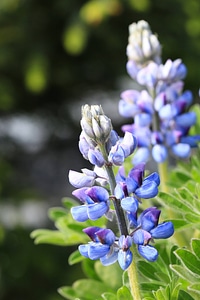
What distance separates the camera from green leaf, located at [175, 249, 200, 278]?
0.84 meters

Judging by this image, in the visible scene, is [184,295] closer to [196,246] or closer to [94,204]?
[196,246]

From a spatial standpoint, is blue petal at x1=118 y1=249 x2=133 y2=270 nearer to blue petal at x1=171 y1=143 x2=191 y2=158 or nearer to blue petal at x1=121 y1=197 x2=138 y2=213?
blue petal at x1=121 y1=197 x2=138 y2=213

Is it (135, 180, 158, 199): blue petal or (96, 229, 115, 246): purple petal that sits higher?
(135, 180, 158, 199): blue petal

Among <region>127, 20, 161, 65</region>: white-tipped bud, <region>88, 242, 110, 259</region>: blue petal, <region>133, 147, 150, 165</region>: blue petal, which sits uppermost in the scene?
<region>127, 20, 161, 65</region>: white-tipped bud

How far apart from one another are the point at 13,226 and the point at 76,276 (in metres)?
0.45

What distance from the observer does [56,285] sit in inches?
128

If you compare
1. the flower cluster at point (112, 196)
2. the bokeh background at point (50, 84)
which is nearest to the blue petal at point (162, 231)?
the flower cluster at point (112, 196)

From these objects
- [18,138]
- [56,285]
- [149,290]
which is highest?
[18,138]

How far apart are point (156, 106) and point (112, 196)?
39cm

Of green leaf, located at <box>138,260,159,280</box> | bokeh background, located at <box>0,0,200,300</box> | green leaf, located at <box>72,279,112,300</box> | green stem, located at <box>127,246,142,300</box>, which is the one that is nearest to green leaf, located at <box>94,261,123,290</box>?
green leaf, located at <box>72,279,112,300</box>

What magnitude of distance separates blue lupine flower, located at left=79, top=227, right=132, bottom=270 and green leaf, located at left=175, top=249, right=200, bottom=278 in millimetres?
66

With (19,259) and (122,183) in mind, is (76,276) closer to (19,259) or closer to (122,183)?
(19,259)

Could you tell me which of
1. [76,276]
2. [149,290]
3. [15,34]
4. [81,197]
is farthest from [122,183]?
[15,34]

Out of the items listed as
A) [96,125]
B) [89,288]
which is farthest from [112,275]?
[96,125]
